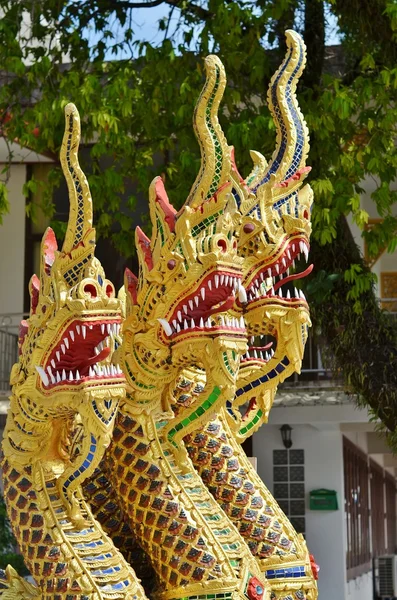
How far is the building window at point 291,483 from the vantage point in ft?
34.7

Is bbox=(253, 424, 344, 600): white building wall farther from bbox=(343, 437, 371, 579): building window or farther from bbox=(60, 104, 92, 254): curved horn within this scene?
bbox=(60, 104, 92, 254): curved horn

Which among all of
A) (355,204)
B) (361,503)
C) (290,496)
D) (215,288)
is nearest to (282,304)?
(215,288)

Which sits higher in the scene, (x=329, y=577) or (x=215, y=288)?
(x=215, y=288)

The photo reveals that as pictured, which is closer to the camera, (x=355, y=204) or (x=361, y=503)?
(x=355, y=204)

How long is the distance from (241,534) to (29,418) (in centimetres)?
128

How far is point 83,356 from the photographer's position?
11.7 ft

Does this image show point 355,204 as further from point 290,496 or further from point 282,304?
point 290,496

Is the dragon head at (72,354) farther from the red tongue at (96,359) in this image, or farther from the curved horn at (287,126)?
the curved horn at (287,126)

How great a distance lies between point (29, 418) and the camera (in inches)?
144

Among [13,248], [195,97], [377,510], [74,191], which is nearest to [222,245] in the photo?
[74,191]

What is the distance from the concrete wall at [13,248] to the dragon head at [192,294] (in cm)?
A: 679

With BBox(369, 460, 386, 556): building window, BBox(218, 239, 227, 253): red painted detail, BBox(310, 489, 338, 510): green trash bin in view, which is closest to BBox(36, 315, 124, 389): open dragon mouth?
BBox(218, 239, 227, 253): red painted detail

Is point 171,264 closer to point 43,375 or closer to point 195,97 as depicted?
point 43,375

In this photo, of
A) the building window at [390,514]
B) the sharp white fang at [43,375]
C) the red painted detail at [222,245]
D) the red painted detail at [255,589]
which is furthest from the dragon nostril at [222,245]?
the building window at [390,514]
